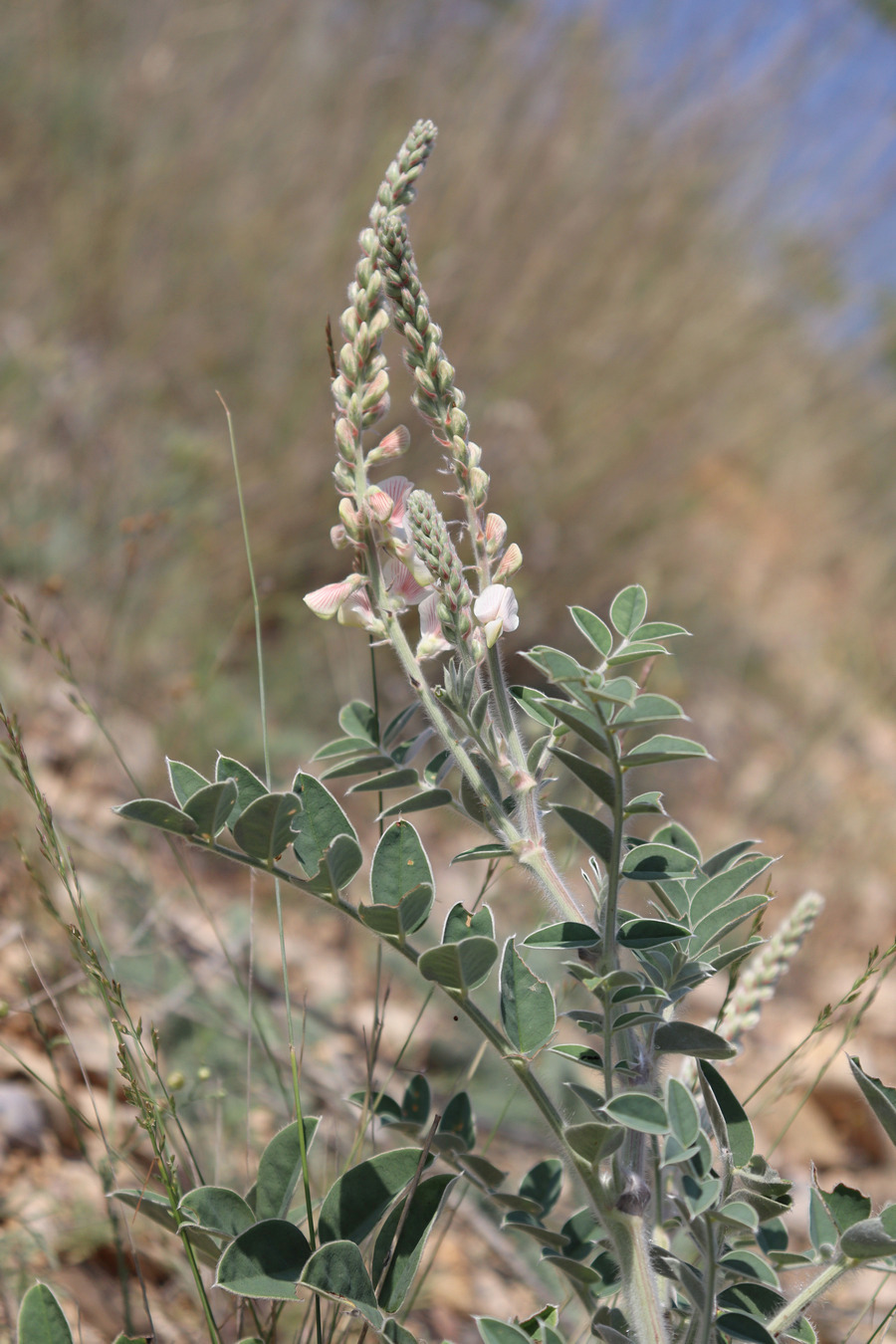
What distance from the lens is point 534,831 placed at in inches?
26.7

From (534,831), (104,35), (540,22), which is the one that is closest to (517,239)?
(540,22)

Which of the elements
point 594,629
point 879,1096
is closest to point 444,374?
point 594,629

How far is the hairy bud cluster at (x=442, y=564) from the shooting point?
2.05 ft

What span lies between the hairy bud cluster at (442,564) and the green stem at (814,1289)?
0.48 meters

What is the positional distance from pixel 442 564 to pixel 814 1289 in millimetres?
527

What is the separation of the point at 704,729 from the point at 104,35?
378cm

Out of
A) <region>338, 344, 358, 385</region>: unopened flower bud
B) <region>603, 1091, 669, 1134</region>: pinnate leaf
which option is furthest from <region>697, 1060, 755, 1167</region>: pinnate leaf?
<region>338, 344, 358, 385</region>: unopened flower bud

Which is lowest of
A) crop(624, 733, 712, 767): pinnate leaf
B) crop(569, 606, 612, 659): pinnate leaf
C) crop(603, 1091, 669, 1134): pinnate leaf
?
crop(603, 1091, 669, 1134): pinnate leaf

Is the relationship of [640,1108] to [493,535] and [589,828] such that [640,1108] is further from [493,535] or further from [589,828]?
[493,535]

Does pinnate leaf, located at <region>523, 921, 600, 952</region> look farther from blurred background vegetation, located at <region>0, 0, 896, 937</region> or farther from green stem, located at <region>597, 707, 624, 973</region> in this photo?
blurred background vegetation, located at <region>0, 0, 896, 937</region>

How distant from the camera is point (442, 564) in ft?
2.04

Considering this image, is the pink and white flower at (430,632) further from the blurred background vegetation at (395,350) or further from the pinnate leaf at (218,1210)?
the blurred background vegetation at (395,350)

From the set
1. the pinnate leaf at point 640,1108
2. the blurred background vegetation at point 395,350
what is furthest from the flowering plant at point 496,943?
the blurred background vegetation at point 395,350

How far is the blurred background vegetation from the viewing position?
8.47 feet
